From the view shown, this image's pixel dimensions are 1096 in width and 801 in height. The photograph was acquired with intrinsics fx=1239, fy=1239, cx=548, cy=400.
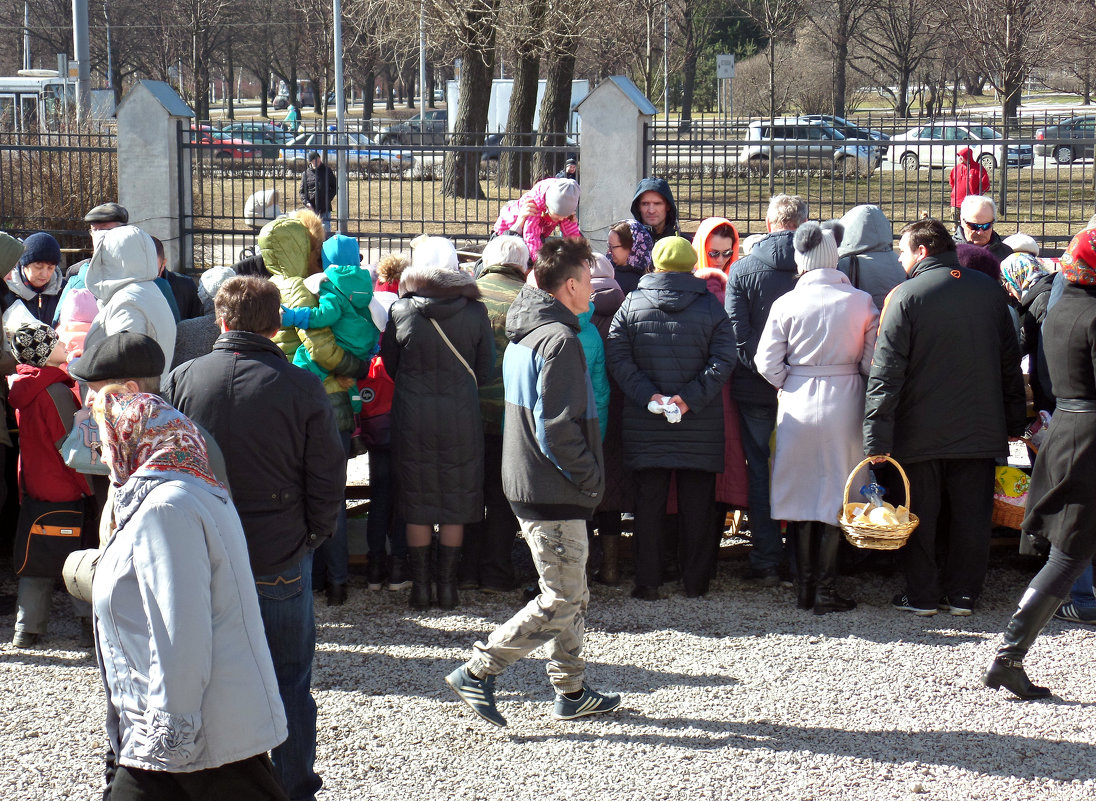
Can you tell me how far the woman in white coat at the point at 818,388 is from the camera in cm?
604

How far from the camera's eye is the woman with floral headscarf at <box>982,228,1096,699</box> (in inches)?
193

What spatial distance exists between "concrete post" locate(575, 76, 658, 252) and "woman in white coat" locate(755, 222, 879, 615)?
4.35 metres

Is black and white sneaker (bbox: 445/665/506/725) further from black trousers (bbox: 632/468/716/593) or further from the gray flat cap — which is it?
the gray flat cap

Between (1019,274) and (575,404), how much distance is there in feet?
12.1

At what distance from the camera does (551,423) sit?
467 centimetres

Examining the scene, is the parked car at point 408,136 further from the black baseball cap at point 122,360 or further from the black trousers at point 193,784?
the black trousers at point 193,784

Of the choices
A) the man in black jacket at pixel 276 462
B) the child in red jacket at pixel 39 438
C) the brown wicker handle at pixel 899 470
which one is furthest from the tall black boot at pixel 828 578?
the child in red jacket at pixel 39 438

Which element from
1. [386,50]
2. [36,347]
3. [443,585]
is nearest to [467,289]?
[443,585]

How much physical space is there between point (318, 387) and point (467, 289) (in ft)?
6.78

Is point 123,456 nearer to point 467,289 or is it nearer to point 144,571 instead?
point 144,571

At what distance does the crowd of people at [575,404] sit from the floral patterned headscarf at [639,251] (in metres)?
0.02

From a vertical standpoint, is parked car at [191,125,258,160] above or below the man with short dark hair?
above

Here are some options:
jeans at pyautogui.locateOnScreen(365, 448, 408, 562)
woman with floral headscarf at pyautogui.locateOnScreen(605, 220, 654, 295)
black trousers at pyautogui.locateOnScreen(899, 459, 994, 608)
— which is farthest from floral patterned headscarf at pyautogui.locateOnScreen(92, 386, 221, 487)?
woman with floral headscarf at pyautogui.locateOnScreen(605, 220, 654, 295)

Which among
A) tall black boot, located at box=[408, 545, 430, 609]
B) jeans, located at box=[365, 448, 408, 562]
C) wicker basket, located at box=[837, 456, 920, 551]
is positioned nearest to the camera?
wicker basket, located at box=[837, 456, 920, 551]
